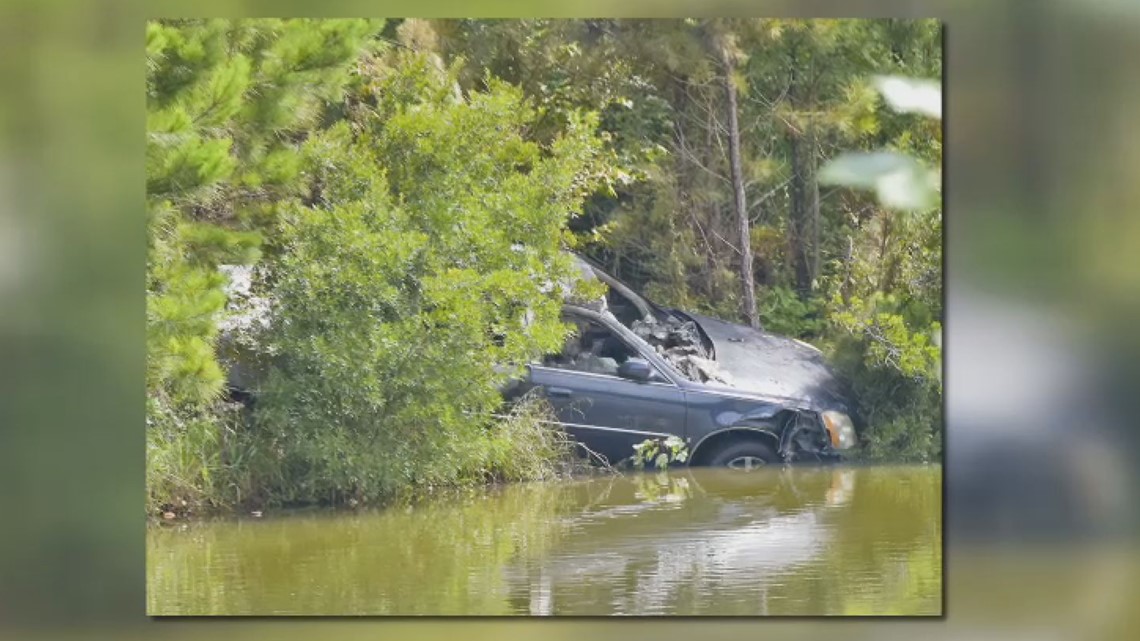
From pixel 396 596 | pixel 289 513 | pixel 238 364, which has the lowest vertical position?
pixel 396 596

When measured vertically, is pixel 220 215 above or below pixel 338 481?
above

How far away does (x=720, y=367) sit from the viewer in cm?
422

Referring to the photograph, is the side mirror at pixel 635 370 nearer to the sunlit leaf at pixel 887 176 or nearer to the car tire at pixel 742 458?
the car tire at pixel 742 458

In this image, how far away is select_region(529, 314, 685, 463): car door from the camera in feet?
13.6

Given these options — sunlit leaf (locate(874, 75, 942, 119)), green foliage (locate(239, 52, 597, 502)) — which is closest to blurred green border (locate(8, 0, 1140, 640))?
sunlit leaf (locate(874, 75, 942, 119))

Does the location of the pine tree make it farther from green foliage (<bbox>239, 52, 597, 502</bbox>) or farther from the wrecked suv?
the wrecked suv

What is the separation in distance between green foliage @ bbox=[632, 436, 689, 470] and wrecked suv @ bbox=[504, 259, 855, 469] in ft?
0.07

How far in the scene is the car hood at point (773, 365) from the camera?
416 centimetres

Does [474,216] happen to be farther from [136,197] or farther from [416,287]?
[136,197]

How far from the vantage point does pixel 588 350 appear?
164 inches

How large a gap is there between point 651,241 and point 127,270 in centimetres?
174

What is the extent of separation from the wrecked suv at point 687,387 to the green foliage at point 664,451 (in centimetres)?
2

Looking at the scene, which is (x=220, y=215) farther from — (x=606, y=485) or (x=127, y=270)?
(x=606, y=485)

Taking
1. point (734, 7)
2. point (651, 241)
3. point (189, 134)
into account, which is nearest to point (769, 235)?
point (651, 241)
